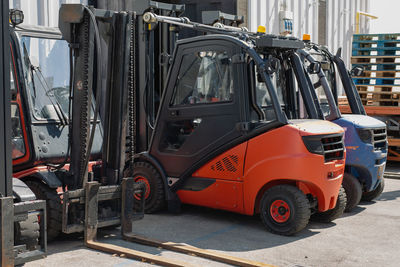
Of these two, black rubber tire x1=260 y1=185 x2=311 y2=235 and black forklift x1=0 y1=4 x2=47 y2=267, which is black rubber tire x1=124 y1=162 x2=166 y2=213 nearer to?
black rubber tire x1=260 y1=185 x2=311 y2=235

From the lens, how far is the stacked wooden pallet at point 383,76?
399 inches

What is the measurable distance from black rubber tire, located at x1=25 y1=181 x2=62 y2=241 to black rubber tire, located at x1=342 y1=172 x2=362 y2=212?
336 centimetres

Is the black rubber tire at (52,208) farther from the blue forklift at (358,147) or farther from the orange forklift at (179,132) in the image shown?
the blue forklift at (358,147)

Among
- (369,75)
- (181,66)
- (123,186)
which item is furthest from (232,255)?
(369,75)

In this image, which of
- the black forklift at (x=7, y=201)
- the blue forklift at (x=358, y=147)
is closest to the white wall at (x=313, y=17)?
the blue forklift at (x=358, y=147)

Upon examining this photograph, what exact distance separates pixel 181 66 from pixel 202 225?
5.81 feet

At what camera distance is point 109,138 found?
527 cm

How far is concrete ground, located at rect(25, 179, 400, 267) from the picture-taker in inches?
186

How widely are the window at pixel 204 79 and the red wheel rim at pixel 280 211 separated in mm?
1177

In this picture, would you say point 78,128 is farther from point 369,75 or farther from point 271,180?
point 369,75

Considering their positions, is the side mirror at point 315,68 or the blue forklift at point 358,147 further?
the blue forklift at point 358,147

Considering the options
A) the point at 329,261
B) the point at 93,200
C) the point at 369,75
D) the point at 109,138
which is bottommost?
the point at 329,261

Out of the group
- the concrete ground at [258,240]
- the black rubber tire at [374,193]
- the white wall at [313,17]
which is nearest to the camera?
the concrete ground at [258,240]

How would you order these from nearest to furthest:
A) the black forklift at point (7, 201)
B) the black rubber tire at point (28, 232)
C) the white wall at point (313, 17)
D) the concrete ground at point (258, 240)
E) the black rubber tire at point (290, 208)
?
1. the black forklift at point (7, 201)
2. the black rubber tire at point (28, 232)
3. the concrete ground at point (258, 240)
4. the black rubber tire at point (290, 208)
5. the white wall at point (313, 17)
